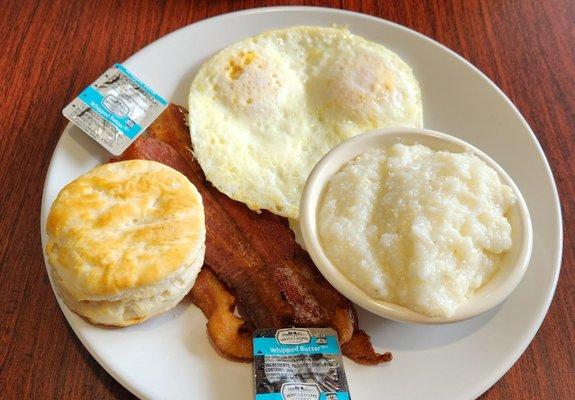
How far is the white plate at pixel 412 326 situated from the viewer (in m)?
1.55

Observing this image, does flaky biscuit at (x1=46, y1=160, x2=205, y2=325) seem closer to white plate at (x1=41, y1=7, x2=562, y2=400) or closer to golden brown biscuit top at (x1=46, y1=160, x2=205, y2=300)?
golden brown biscuit top at (x1=46, y1=160, x2=205, y2=300)

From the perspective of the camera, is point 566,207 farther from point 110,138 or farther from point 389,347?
point 110,138

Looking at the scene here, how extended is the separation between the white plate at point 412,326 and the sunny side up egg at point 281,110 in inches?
7.1

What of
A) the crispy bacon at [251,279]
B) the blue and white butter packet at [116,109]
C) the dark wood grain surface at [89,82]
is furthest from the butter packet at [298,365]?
the blue and white butter packet at [116,109]

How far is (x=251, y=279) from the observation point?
5.73ft

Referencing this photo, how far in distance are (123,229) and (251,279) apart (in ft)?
1.57

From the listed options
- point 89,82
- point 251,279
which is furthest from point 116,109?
point 251,279

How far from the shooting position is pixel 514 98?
2.46m

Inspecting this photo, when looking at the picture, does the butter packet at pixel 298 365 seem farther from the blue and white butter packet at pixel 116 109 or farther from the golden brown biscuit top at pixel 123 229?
the blue and white butter packet at pixel 116 109

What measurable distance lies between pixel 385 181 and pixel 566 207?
990 mm

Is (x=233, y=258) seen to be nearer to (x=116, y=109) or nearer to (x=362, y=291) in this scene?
(x=362, y=291)

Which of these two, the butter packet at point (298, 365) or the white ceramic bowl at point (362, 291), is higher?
the white ceramic bowl at point (362, 291)

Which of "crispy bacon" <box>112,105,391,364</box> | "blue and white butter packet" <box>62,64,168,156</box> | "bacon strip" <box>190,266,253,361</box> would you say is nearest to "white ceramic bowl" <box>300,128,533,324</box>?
"crispy bacon" <box>112,105,391,364</box>

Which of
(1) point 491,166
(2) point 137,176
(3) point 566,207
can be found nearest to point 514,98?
(3) point 566,207
